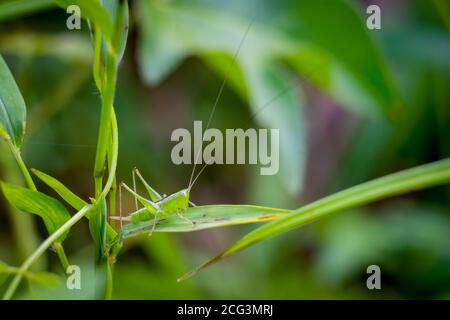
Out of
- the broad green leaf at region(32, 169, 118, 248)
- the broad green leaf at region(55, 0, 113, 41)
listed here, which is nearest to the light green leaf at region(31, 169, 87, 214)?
the broad green leaf at region(32, 169, 118, 248)

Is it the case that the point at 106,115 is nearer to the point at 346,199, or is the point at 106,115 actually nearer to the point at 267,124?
the point at 346,199

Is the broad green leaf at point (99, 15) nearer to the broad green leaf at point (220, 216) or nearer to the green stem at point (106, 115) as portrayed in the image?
the green stem at point (106, 115)

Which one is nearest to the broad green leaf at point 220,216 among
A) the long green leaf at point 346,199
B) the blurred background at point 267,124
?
the long green leaf at point 346,199

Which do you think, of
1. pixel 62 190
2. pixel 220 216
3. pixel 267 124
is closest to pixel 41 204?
pixel 62 190

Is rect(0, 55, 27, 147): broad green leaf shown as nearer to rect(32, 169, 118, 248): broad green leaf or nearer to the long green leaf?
rect(32, 169, 118, 248): broad green leaf

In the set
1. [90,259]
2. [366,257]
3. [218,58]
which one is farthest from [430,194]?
[90,259]

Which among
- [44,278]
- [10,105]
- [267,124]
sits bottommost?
[44,278]

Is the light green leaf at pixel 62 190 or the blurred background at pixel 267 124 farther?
the blurred background at pixel 267 124
